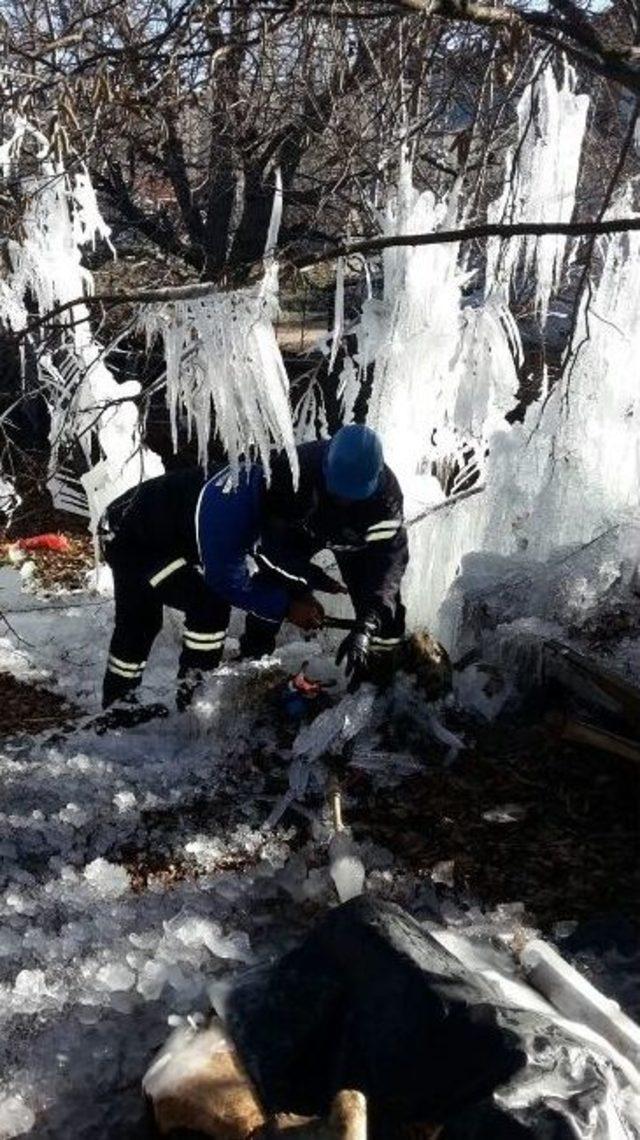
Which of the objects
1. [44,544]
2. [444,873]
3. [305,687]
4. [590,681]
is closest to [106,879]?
[444,873]

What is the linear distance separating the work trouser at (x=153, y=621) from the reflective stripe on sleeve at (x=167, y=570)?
0.02 m

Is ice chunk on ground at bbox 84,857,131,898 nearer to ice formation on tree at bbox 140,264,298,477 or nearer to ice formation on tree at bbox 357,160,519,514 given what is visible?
ice formation on tree at bbox 140,264,298,477

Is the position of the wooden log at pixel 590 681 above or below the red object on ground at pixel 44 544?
above

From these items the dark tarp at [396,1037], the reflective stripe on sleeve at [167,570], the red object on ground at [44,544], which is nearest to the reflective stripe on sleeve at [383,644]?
the reflective stripe on sleeve at [167,570]

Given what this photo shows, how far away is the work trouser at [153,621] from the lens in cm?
480

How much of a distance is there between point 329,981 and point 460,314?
3802 millimetres

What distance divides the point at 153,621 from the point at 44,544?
3.75m

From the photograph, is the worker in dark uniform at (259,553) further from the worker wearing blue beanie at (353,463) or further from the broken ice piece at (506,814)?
the broken ice piece at (506,814)

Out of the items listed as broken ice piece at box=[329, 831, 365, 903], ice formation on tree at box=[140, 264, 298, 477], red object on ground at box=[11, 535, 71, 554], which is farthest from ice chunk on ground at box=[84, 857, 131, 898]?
red object on ground at box=[11, 535, 71, 554]

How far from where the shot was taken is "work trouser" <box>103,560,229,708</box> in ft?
15.7

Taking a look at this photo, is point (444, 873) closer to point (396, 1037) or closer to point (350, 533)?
point (396, 1037)

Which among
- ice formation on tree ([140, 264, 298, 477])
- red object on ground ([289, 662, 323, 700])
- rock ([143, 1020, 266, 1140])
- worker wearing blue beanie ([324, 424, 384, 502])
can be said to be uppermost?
ice formation on tree ([140, 264, 298, 477])

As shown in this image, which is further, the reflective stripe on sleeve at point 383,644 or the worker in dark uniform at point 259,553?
the reflective stripe on sleeve at point 383,644

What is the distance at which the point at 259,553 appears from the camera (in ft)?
14.9
